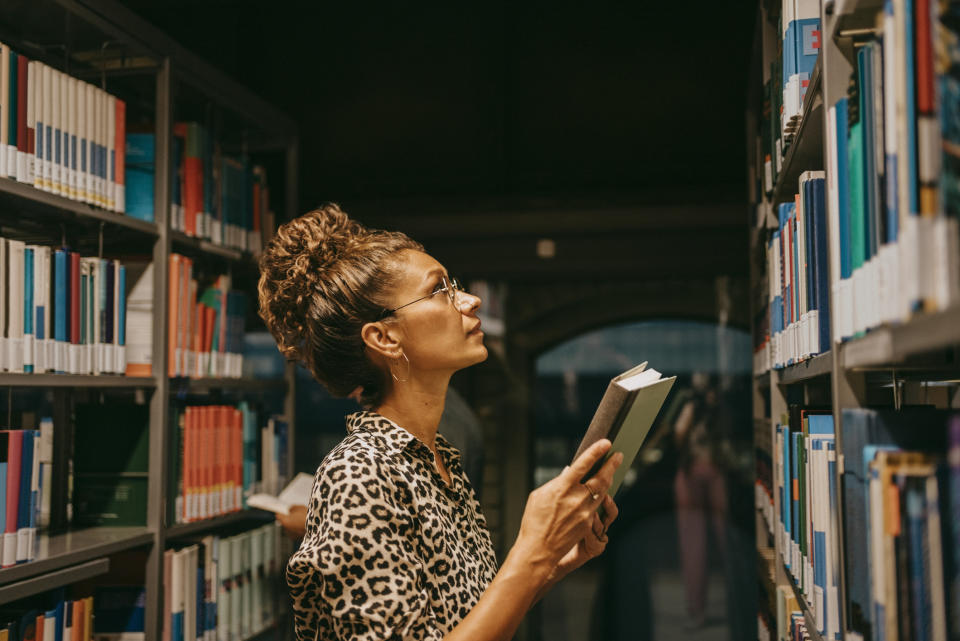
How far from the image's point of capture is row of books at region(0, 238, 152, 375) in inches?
76.8

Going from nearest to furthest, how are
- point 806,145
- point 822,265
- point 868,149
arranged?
point 868,149 → point 822,265 → point 806,145

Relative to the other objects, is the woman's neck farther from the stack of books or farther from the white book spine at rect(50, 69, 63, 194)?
the white book spine at rect(50, 69, 63, 194)

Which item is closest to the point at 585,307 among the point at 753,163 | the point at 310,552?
the point at 753,163

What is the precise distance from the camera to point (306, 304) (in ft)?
5.38

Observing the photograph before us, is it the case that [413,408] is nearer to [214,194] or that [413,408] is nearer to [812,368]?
[812,368]

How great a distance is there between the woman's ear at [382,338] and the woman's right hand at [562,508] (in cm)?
41

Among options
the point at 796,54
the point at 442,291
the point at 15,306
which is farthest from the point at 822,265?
the point at 15,306

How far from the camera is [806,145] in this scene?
1.53 metres

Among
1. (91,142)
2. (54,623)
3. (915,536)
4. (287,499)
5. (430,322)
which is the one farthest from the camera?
(287,499)

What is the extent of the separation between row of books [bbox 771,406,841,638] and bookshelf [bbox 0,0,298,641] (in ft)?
5.58

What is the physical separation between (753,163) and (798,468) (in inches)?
63.5

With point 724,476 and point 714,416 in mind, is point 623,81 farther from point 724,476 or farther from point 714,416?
point 724,476

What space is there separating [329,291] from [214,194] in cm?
144

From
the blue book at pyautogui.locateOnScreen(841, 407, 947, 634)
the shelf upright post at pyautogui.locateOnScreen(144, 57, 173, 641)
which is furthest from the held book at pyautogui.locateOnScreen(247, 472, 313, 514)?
the blue book at pyautogui.locateOnScreen(841, 407, 947, 634)
